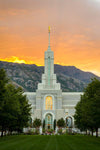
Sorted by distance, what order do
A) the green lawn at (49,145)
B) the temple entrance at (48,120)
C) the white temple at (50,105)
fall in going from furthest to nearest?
the temple entrance at (48,120)
the white temple at (50,105)
the green lawn at (49,145)

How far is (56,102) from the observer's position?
141 metres

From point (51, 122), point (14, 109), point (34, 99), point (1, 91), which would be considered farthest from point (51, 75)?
point (1, 91)

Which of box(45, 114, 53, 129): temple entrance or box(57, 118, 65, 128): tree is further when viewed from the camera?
box(45, 114, 53, 129): temple entrance

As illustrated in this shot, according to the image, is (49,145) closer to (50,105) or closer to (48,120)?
(50,105)

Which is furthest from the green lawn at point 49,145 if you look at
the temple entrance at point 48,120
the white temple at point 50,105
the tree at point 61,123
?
the temple entrance at point 48,120

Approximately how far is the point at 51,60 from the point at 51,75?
9894mm

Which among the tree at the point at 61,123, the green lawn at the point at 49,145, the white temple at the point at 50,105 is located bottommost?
the green lawn at the point at 49,145

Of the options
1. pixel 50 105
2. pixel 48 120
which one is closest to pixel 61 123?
pixel 48 120

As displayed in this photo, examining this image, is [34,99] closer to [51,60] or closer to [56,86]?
[56,86]

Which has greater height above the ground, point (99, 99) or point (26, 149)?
point (99, 99)

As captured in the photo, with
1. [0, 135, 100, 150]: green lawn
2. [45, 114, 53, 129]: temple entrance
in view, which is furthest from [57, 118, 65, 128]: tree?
[0, 135, 100, 150]: green lawn

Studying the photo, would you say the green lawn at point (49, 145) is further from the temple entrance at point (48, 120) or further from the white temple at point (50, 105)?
the temple entrance at point (48, 120)

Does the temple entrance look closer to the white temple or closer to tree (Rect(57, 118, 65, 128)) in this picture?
the white temple

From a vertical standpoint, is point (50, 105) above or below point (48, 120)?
above
